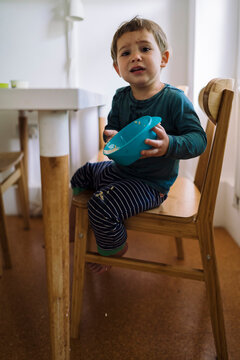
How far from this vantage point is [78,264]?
1.00 metres

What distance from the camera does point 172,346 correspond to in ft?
3.33

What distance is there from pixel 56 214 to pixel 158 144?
0.29 m

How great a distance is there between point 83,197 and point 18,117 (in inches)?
42.2

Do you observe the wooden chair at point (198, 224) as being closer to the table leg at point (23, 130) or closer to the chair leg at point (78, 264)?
the chair leg at point (78, 264)

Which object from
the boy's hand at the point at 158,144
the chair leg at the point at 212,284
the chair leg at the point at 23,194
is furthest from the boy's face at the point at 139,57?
the chair leg at the point at 23,194

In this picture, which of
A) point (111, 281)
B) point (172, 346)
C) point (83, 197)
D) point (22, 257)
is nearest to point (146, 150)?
point (83, 197)

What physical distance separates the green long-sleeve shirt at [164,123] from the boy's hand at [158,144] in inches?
2.1

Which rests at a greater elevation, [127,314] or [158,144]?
[158,144]

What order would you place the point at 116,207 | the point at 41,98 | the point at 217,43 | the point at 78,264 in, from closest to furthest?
the point at 41,98, the point at 116,207, the point at 78,264, the point at 217,43

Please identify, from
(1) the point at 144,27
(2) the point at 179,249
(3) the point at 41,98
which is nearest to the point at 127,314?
(2) the point at 179,249

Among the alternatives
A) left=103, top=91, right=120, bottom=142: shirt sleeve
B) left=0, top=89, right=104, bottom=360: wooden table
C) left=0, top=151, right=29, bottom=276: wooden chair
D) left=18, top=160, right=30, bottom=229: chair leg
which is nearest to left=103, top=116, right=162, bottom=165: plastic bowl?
left=0, top=89, right=104, bottom=360: wooden table

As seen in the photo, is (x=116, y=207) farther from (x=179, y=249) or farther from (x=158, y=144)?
(x=179, y=249)

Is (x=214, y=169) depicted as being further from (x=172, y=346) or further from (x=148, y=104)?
(x=172, y=346)

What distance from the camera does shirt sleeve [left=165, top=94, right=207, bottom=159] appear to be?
831 mm
